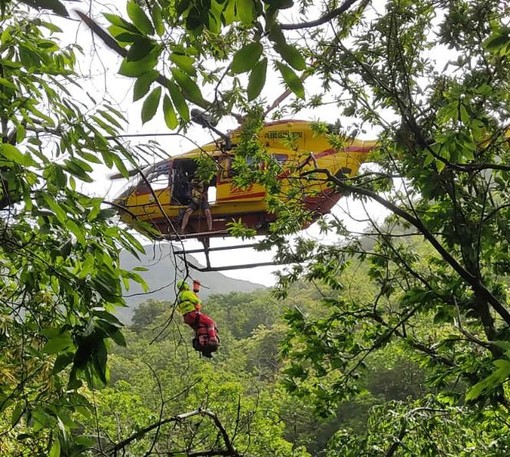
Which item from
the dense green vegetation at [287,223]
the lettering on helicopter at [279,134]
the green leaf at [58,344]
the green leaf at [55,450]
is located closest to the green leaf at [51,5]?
the dense green vegetation at [287,223]

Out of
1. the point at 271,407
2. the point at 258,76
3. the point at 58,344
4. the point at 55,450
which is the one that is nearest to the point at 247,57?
the point at 258,76

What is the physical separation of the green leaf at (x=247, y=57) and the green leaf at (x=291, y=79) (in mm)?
42

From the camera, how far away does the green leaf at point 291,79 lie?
0.67 meters

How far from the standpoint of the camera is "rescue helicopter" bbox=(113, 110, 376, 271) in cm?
339

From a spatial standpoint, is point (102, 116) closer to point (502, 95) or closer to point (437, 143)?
point (437, 143)

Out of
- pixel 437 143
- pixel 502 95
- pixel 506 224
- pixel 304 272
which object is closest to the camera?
Answer: pixel 437 143

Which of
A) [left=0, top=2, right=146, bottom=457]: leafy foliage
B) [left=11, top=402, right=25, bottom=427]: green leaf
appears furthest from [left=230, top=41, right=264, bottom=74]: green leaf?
[left=11, top=402, right=25, bottom=427]: green leaf

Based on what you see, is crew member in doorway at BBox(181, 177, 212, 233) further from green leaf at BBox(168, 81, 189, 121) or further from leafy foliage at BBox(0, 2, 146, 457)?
green leaf at BBox(168, 81, 189, 121)

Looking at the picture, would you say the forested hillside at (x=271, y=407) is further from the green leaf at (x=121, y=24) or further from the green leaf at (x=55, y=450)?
the green leaf at (x=121, y=24)

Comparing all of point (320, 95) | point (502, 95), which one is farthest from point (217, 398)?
point (502, 95)

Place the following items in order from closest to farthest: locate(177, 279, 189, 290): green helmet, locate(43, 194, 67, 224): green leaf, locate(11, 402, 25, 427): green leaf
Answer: locate(43, 194, 67, 224): green leaf
locate(11, 402, 25, 427): green leaf
locate(177, 279, 189, 290): green helmet

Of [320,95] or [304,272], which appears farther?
[304,272]

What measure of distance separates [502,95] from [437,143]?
61cm

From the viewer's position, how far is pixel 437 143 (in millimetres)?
1765
